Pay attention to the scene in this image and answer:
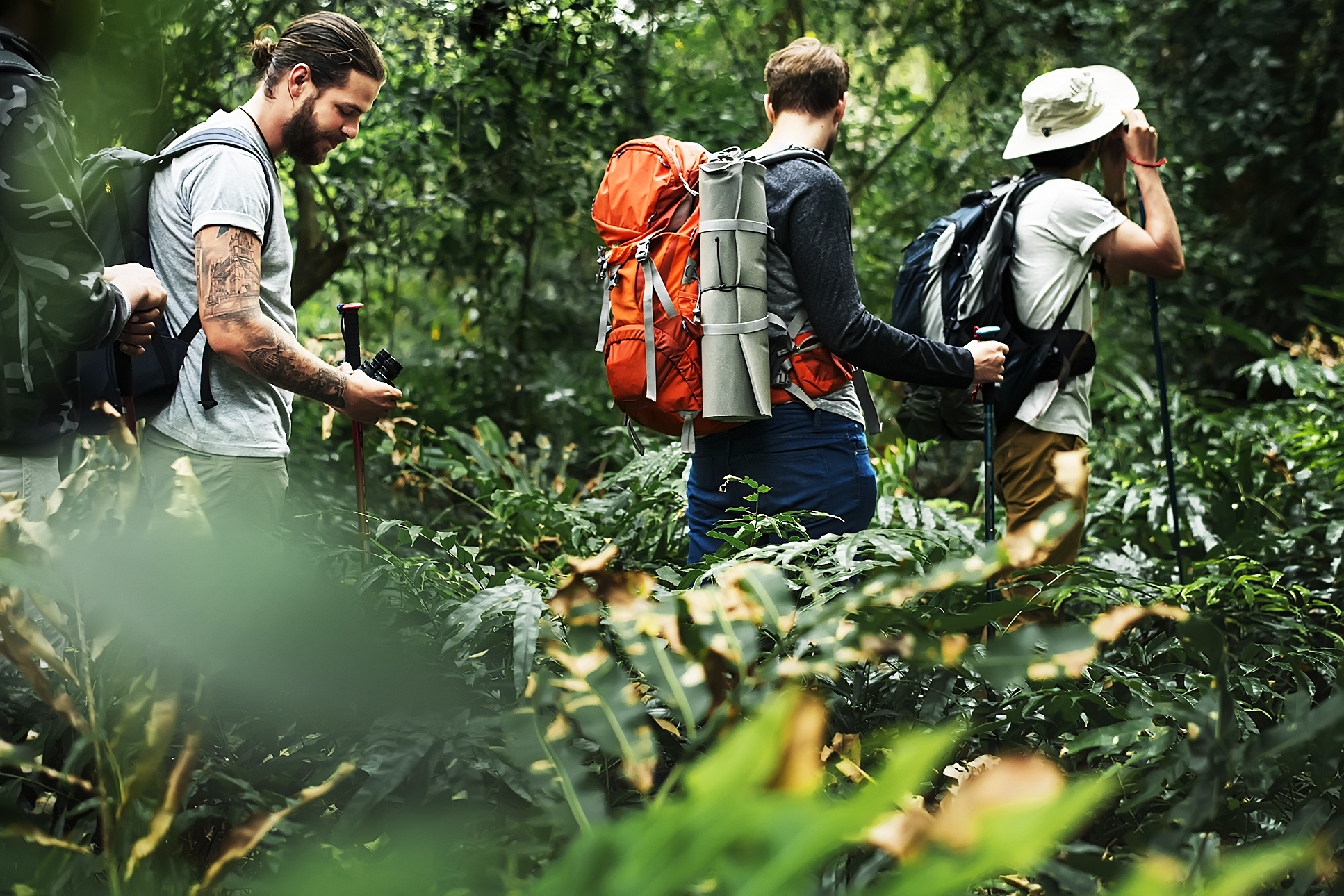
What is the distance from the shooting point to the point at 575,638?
3.59 feet

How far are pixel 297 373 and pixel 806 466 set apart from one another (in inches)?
52.1

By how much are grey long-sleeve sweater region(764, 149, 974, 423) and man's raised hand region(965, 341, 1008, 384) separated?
0.26m

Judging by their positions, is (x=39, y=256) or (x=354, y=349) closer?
(x=39, y=256)

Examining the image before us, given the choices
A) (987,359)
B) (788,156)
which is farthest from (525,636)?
(987,359)

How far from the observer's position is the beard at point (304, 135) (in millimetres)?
2449

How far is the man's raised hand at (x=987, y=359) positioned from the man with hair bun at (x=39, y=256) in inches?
84.6

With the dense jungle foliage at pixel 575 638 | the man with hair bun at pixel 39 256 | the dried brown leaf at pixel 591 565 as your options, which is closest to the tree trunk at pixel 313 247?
the dense jungle foliage at pixel 575 638

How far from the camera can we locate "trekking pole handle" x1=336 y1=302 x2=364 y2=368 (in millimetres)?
2753

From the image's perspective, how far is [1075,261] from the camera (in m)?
3.22

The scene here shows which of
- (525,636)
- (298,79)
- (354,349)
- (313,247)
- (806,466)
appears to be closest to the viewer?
(525,636)

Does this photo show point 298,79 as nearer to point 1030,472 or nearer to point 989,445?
point 989,445

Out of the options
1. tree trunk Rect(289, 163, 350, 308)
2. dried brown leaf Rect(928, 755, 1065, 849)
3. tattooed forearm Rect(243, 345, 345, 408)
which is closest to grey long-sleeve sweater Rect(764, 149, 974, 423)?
tattooed forearm Rect(243, 345, 345, 408)

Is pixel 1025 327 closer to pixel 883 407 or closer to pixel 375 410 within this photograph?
pixel 375 410

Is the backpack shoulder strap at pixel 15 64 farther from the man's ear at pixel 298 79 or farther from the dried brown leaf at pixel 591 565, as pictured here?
the dried brown leaf at pixel 591 565
